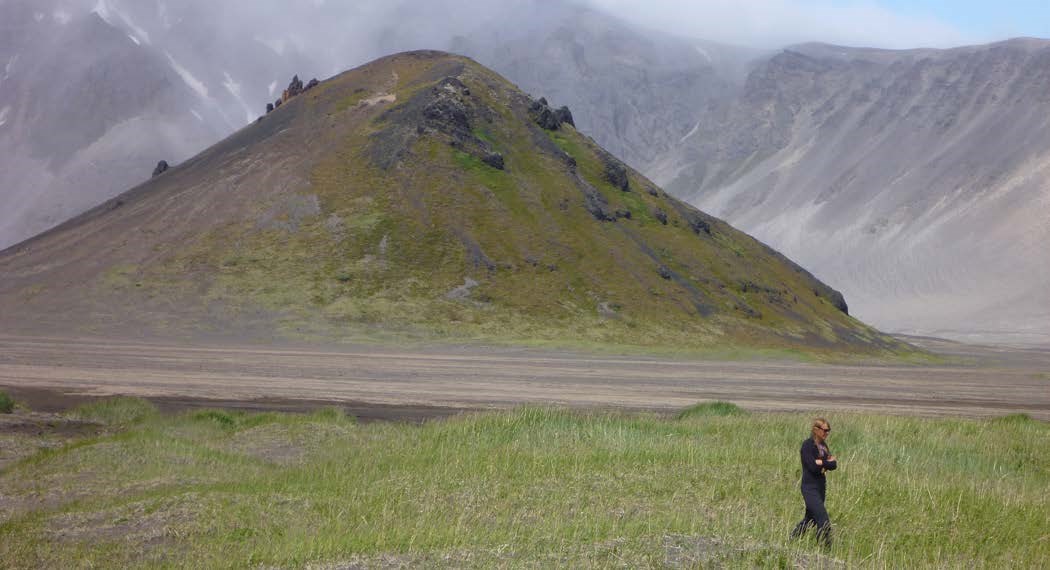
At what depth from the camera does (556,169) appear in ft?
367

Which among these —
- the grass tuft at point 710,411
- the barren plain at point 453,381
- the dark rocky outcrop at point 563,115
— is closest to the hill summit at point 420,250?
the dark rocky outcrop at point 563,115

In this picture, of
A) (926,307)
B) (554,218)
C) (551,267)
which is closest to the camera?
(551,267)

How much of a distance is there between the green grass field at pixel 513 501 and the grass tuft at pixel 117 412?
5776 millimetres

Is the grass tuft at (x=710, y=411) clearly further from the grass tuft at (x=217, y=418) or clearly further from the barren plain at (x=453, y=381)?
the grass tuft at (x=217, y=418)

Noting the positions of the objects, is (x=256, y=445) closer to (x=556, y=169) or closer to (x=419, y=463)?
(x=419, y=463)

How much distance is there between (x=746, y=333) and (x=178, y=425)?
220 feet

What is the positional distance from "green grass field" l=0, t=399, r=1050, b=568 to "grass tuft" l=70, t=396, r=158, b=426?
18.9 feet

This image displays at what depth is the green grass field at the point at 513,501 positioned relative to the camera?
12078 millimetres

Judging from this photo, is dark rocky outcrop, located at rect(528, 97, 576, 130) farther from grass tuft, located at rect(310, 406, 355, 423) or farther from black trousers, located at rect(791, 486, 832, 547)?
black trousers, located at rect(791, 486, 832, 547)

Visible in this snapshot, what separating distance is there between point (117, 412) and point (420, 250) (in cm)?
6494

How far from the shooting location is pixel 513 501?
15023 millimetres

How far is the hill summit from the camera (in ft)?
282

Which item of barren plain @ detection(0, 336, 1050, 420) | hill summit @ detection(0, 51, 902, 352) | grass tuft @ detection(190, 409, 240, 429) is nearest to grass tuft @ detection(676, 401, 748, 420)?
barren plain @ detection(0, 336, 1050, 420)

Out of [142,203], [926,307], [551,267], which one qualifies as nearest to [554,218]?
[551,267]
